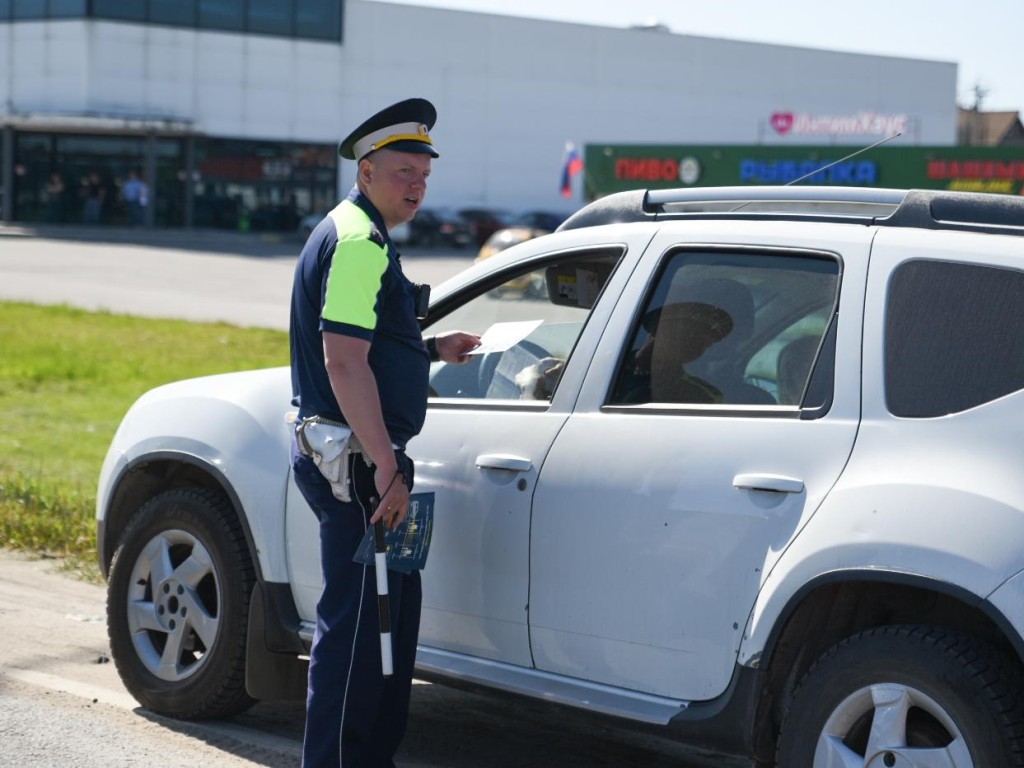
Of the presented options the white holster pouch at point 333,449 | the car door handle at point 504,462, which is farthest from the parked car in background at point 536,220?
the white holster pouch at point 333,449

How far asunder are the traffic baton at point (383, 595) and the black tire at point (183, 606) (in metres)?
0.93

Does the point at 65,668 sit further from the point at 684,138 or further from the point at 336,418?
the point at 684,138

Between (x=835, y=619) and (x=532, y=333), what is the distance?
4.56ft

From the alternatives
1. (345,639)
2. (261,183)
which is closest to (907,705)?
(345,639)

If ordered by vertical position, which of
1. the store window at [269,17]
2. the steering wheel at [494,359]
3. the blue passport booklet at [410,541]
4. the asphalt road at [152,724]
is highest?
the store window at [269,17]

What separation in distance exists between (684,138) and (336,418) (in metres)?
64.9

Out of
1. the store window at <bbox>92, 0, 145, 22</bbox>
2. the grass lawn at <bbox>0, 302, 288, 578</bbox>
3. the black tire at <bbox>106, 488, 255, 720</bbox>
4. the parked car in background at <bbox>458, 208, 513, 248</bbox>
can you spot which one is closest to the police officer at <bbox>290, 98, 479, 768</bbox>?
the black tire at <bbox>106, 488, 255, 720</bbox>

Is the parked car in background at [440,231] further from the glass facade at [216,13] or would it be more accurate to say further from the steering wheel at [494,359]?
the steering wheel at [494,359]

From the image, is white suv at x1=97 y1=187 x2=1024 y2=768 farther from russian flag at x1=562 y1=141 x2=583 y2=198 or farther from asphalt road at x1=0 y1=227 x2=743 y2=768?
russian flag at x1=562 y1=141 x2=583 y2=198

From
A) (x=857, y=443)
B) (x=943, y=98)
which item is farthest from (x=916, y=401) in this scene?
(x=943, y=98)

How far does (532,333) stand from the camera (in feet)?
15.1

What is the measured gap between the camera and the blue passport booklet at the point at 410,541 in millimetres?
4035

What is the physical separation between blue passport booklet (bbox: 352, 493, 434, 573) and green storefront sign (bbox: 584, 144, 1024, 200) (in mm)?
35470

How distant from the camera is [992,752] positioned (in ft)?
10.7
